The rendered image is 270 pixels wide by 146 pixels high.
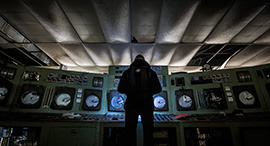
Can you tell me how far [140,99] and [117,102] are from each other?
123 cm

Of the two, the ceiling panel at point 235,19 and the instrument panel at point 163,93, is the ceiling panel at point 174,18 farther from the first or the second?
the instrument panel at point 163,93

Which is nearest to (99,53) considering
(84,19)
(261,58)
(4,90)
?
(84,19)

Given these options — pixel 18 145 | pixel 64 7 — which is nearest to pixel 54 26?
pixel 64 7

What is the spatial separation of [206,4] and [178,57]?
6.66ft

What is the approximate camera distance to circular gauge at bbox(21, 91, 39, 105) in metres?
2.26

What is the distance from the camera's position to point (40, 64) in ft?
13.6

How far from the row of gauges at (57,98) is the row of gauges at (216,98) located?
6.12 feet

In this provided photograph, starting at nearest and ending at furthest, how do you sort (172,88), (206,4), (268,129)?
(268,129), (206,4), (172,88)

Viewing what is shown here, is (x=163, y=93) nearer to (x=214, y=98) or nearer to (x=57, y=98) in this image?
(x=214, y=98)

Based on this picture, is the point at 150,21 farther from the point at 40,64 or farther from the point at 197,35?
the point at 40,64

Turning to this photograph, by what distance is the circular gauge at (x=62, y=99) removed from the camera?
239 centimetres

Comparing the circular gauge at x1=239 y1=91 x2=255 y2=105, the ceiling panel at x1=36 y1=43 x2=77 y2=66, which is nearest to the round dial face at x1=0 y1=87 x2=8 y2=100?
the ceiling panel at x1=36 y1=43 x2=77 y2=66

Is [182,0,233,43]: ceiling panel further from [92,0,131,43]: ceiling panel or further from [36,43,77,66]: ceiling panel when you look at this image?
[36,43,77,66]: ceiling panel

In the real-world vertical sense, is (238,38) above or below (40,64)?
above
